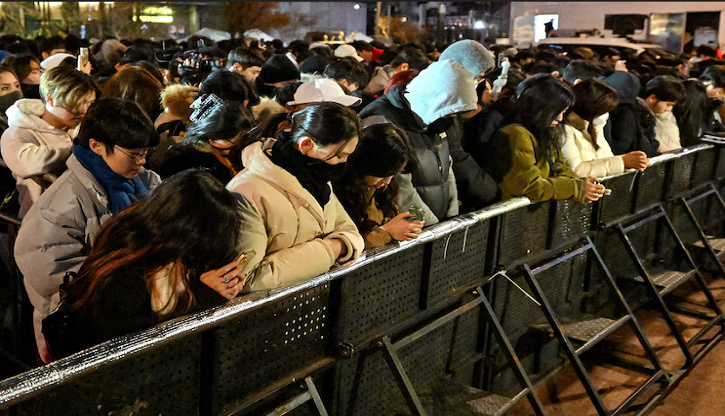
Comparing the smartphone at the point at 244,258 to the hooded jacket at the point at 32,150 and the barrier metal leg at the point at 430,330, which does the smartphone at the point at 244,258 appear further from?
the hooded jacket at the point at 32,150

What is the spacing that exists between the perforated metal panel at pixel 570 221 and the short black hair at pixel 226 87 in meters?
2.11

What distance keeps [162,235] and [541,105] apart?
2.96 metres

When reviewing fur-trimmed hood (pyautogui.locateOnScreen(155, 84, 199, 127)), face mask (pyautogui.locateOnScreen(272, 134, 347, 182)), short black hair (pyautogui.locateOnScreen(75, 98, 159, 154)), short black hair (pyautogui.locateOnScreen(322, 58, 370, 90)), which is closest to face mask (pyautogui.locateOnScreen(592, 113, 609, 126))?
short black hair (pyautogui.locateOnScreen(322, 58, 370, 90))

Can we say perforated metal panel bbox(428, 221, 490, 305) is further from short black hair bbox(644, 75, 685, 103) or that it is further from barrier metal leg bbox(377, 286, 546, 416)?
short black hair bbox(644, 75, 685, 103)

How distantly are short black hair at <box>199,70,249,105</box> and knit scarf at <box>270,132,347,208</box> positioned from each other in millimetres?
1598

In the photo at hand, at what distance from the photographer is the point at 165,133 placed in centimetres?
430

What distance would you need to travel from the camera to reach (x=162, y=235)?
7.91 feet

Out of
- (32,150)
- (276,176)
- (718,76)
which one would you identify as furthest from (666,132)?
(32,150)

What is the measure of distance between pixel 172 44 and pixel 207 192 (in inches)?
587

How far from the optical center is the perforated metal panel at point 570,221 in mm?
4863

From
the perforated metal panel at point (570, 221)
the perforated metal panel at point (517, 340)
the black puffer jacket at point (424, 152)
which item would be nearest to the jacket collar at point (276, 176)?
the black puffer jacket at point (424, 152)

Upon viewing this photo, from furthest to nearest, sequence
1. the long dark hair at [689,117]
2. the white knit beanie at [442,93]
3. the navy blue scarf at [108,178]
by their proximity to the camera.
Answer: the long dark hair at [689,117], the white knit beanie at [442,93], the navy blue scarf at [108,178]

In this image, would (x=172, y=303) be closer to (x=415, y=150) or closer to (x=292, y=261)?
(x=292, y=261)

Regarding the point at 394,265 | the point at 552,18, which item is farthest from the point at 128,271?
the point at 552,18
